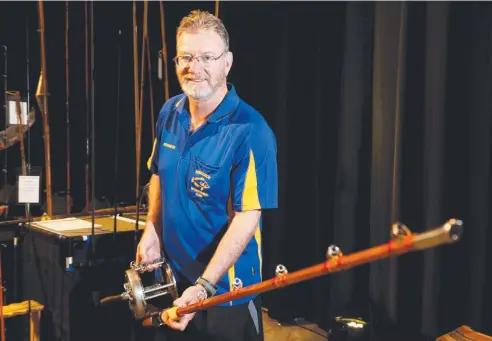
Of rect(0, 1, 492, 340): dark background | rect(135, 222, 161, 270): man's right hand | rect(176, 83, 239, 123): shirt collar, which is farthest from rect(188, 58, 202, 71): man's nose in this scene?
rect(0, 1, 492, 340): dark background

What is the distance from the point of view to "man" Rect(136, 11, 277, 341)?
1627 mm

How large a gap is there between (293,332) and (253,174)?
6.43ft

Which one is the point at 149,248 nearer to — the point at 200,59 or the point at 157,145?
the point at 157,145

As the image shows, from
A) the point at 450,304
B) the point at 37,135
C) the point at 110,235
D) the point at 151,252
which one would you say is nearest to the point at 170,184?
the point at 151,252

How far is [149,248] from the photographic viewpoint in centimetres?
183

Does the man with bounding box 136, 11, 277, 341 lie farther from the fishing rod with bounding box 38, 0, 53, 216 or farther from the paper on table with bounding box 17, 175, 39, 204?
the fishing rod with bounding box 38, 0, 53, 216

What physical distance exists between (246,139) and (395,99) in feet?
4.05

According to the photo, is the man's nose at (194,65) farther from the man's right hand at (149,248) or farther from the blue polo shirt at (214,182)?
the man's right hand at (149,248)

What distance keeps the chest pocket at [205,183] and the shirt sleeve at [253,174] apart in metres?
0.03

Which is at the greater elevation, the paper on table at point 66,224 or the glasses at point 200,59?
the glasses at point 200,59

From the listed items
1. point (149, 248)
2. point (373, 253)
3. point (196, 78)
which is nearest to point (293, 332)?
point (149, 248)

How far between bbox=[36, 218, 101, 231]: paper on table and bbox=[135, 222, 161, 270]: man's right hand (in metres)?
0.83

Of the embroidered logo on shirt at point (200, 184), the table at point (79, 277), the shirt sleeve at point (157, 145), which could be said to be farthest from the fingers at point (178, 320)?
the table at point (79, 277)

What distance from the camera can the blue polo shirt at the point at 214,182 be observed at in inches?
65.1
